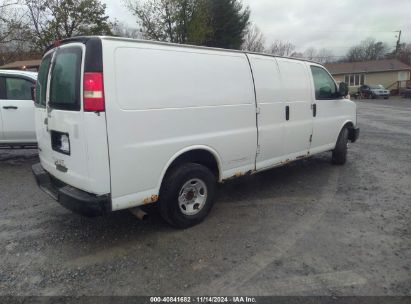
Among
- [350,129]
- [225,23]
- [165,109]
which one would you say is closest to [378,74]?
[225,23]

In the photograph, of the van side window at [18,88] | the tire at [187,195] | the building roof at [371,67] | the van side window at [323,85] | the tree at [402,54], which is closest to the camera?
the tire at [187,195]

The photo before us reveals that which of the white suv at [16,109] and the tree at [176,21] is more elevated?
the tree at [176,21]

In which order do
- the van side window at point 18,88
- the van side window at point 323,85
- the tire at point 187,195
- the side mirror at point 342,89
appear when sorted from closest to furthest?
the tire at point 187,195 < the van side window at point 323,85 < the side mirror at point 342,89 < the van side window at point 18,88

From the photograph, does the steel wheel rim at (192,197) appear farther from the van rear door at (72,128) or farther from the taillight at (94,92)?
the taillight at (94,92)

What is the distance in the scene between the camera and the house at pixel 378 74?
5141cm

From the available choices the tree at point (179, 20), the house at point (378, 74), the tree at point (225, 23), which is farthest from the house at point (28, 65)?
the house at point (378, 74)

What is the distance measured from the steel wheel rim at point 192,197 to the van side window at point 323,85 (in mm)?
3041

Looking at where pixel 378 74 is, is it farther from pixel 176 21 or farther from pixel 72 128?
pixel 72 128

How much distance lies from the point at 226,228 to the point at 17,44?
2308 cm

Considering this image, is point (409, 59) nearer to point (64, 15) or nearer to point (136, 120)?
point (64, 15)

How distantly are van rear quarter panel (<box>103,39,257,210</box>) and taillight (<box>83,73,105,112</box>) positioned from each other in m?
0.06

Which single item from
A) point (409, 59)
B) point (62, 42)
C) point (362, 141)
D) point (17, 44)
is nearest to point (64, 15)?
point (17, 44)

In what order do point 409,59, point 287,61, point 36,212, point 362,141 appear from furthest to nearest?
point 409,59 → point 362,141 → point 287,61 → point 36,212

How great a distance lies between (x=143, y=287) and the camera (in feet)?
9.95
